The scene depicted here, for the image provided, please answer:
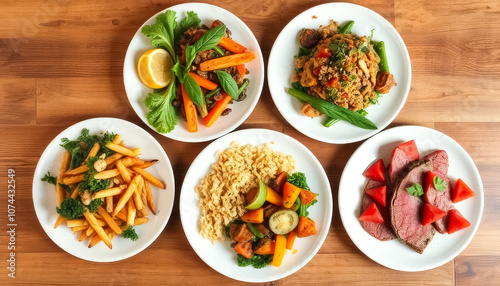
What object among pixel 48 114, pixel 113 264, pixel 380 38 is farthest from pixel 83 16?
pixel 380 38

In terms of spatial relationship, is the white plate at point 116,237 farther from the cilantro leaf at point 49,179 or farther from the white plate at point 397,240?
the white plate at point 397,240

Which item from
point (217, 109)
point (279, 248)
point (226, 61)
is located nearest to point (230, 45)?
point (226, 61)

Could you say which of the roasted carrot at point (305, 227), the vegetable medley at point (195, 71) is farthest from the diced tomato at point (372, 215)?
the vegetable medley at point (195, 71)

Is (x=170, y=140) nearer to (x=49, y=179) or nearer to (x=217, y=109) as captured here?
(x=217, y=109)

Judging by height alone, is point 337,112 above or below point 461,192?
above

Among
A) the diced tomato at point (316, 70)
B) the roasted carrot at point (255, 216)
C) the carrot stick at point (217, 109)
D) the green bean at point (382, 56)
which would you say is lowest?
the roasted carrot at point (255, 216)

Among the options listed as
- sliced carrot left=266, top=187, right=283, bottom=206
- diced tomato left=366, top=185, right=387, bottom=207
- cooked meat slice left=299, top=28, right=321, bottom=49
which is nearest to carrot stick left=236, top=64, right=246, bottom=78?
cooked meat slice left=299, top=28, right=321, bottom=49
